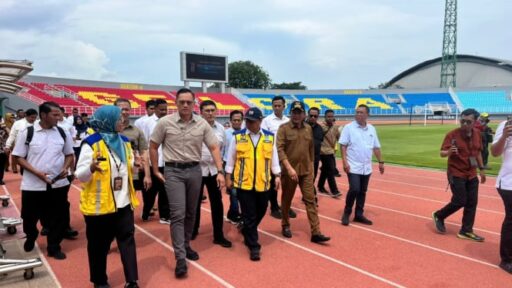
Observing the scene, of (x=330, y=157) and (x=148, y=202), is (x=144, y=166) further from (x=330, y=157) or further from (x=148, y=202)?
(x=330, y=157)

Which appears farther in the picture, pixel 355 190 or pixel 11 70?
pixel 355 190

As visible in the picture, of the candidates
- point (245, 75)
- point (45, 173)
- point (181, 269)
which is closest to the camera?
point (181, 269)

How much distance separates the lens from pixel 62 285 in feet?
13.0

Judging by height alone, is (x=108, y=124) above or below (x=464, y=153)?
above

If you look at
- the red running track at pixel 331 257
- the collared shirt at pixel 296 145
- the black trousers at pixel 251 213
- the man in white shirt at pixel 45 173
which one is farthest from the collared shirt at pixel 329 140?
the man in white shirt at pixel 45 173

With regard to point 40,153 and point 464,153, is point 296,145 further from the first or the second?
point 40,153

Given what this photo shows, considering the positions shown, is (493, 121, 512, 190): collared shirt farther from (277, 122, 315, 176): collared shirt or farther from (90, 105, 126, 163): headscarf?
(90, 105, 126, 163): headscarf

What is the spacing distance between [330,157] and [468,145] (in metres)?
3.63

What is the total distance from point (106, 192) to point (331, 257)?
2808 millimetres

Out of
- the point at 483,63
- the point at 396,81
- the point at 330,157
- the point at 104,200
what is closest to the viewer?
the point at 104,200

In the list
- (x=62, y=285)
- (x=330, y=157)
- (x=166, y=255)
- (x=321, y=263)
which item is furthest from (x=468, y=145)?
(x=62, y=285)

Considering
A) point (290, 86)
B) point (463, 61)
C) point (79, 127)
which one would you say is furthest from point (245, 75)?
point (79, 127)

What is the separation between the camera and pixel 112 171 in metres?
3.62

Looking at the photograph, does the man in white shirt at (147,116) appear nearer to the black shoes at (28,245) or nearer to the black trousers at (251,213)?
the black shoes at (28,245)
